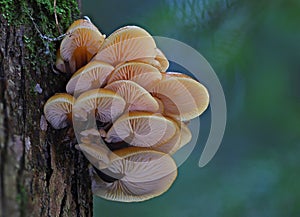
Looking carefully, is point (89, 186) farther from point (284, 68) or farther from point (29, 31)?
point (284, 68)

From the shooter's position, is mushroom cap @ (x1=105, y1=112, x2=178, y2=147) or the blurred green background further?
the blurred green background

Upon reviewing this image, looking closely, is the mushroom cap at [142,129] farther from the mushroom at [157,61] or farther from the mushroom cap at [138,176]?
the mushroom at [157,61]

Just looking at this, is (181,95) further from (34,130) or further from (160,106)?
(34,130)

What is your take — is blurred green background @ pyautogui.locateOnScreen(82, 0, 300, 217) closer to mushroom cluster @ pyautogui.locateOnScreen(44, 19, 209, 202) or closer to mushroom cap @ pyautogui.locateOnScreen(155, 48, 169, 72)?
mushroom cap @ pyautogui.locateOnScreen(155, 48, 169, 72)

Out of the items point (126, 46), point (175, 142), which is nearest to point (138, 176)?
point (175, 142)

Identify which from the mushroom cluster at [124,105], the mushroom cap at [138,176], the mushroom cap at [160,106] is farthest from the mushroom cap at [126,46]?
the mushroom cap at [138,176]

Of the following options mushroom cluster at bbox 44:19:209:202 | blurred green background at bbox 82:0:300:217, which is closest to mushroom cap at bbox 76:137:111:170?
mushroom cluster at bbox 44:19:209:202

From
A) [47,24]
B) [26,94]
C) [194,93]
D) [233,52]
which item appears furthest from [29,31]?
[233,52]
